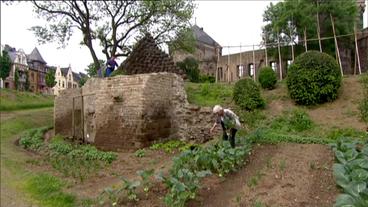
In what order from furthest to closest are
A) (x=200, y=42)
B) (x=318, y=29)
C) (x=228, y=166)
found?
(x=200, y=42) < (x=318, y=29) < (x=228, y=166)

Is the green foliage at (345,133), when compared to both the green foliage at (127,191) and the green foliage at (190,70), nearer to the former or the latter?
the green foliage at (127,191)

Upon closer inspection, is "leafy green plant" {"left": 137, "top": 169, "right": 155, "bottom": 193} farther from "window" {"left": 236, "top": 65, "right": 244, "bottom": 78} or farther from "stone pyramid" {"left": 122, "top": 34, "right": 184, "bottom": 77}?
"window" {"left": 236, "top": 65, "right": 244, "bottom": 78}

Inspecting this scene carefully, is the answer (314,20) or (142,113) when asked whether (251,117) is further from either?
(314,20)

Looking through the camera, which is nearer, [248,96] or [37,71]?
[248,96]

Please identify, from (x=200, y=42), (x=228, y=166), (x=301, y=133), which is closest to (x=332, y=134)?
(x=301, y=133)

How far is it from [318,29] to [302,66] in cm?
1090

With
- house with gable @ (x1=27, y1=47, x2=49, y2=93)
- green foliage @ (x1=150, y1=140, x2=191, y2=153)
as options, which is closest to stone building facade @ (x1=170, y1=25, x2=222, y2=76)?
green foliage @ (x1=150, y1=140, x2=191, y2=153)

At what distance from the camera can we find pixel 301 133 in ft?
39.4

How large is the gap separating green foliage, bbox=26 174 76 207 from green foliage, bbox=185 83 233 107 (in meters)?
6.15

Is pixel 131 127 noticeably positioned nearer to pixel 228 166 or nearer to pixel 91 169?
pixel 91 169

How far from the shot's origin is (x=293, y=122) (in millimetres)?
12977

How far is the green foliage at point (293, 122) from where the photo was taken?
12531 mm

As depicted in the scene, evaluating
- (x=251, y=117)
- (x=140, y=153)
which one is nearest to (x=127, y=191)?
(x=140, y=153)

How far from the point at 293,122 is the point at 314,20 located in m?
14.5
